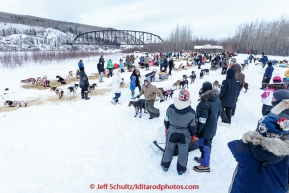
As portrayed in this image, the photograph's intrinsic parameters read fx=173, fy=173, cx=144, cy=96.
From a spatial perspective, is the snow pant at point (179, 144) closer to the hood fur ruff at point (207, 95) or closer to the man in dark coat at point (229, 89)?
the hood fur ruff at point (207, 95)

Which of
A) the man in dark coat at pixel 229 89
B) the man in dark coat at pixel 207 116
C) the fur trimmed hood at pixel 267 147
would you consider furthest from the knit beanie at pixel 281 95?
the man in dark coat at pixel 229 89

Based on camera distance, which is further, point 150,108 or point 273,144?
point 150,108

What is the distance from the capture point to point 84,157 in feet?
11.8

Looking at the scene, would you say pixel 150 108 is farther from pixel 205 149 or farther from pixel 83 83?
pixel 83 83

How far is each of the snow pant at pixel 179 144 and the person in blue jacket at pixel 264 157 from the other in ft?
3.82

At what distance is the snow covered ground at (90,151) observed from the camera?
2930 millimetres

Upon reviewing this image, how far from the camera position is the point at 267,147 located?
129 cm

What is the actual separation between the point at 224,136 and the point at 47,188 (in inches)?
151

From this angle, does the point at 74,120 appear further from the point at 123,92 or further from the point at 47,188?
the point at 123,92

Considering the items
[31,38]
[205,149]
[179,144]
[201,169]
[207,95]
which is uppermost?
[31,38]

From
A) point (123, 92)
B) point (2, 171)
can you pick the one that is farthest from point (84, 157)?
point (123, 92)

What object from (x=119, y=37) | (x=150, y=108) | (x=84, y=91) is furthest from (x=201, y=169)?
(x=119, y=37)

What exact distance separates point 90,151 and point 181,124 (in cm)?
225

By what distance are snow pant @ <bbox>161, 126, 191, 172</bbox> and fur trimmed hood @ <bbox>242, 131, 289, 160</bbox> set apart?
52.5 inches
